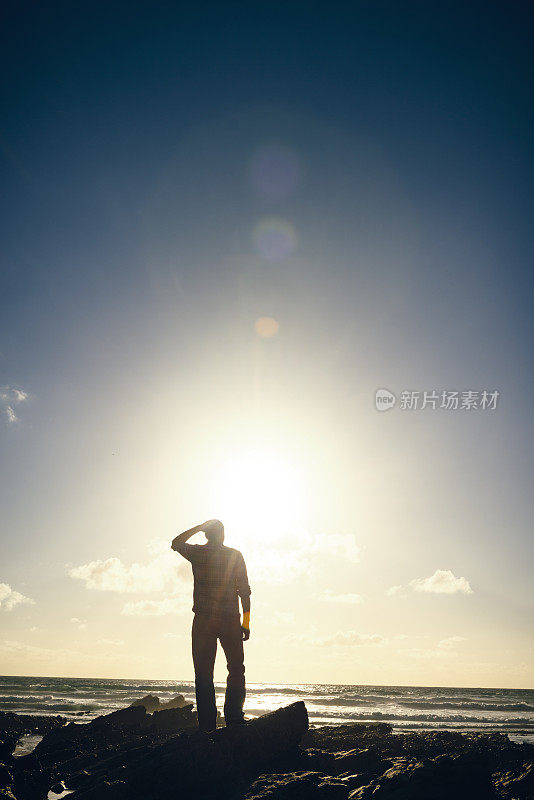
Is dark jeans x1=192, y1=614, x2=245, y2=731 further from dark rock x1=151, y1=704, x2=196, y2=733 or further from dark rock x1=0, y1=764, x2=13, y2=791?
dark rock x1=151, y1=704, x2=196, y2=733

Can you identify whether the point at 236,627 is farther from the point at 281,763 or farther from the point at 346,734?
the point at 346,734

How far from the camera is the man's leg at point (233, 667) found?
6.20 metres

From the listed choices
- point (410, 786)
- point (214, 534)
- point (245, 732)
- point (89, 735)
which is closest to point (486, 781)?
point (410, 786)

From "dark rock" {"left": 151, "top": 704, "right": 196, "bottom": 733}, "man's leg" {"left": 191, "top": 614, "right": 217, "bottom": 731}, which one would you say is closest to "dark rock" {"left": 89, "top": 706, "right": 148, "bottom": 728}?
"dark rock" {"left": 151, "top": 704, "right": 196, "bottom": 733}

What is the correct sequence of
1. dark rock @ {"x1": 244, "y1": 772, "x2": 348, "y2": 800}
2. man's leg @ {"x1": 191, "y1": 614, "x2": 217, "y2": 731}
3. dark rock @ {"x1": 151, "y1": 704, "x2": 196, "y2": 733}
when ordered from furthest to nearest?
1. dark rock @ {"x1": 151, "y1": 704, "x2": 196, "y2": 733}
2. man's leg @ {"x1": 191, "y1": 614, "x2": 217, "y2": 731}
3. dark rock @ {"x1": 244, "y1": 772, "x2": 348, "y2": 800}

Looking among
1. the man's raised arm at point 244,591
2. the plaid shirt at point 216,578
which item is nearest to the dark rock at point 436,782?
the man's raised arm at point 244,591

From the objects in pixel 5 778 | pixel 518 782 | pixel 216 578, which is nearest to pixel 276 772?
pixel 216 578

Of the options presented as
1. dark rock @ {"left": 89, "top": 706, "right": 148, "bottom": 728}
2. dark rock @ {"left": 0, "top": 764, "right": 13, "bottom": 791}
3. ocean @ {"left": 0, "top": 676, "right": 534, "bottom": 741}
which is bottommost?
ocean @ {"left": 0, "top": 676, "right": 534, "bottom": 741}

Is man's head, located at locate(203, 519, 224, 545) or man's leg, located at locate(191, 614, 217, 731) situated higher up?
man's head, located at locate(203, 519, 224, 545)

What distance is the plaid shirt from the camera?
6.37 meters

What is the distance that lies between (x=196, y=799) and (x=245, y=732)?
2.92 ft

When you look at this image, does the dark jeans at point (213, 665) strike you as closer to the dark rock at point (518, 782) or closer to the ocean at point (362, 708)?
the dark rock at point (518, 782)

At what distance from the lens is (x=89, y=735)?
10570mm

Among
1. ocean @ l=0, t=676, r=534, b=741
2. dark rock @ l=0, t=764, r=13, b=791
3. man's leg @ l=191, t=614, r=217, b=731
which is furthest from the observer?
ocean @ l=0, t=676, r=534, b=741
